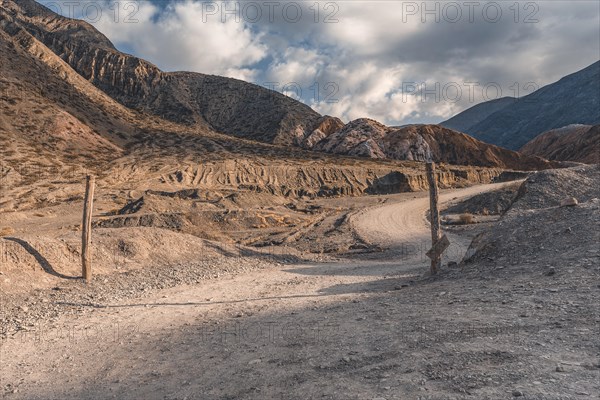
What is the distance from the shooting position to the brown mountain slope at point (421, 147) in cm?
7025

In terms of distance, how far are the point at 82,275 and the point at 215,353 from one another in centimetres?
769

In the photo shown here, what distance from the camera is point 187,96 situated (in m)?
97.4

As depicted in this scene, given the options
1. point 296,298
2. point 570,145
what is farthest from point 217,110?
point 296,298

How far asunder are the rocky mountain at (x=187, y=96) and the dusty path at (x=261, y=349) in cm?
7458

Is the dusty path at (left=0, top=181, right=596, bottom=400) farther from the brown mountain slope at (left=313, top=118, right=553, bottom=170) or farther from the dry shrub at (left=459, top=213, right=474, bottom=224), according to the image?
the brown mountain slope at (left=313, top=118, right=553, bottom=170)

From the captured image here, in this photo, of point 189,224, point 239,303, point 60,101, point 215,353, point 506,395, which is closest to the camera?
point 506,395

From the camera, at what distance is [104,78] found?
90.5m

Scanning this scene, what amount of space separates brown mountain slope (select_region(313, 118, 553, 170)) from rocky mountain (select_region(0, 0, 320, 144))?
15.2 metres

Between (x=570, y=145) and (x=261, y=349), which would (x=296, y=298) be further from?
(x=570, y=145)

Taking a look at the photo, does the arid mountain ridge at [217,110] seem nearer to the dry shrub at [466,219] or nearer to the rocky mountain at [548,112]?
the dry shrub at [466,219]

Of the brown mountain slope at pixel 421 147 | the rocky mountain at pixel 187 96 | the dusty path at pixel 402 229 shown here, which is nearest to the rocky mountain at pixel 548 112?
the brown mountain slope at pixel 421 147

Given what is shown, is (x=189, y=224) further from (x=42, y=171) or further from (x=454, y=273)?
(x=42, y=171)

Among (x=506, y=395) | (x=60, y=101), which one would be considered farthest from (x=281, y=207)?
(x=60, y=101)

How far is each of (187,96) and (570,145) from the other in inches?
3465
